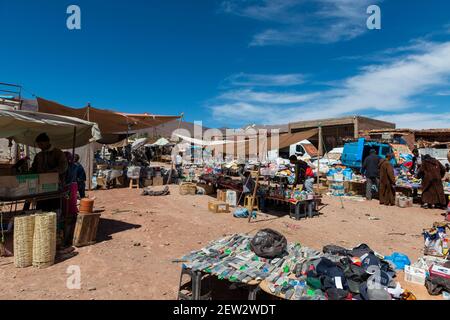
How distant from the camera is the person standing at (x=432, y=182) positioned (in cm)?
969

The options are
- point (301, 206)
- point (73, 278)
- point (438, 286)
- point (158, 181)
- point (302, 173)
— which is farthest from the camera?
point (158, 181)

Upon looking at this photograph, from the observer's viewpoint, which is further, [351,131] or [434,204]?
[351,131]

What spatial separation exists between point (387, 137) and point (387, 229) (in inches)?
567

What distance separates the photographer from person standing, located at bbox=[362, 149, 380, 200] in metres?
11.1

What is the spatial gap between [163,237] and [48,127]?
342cm

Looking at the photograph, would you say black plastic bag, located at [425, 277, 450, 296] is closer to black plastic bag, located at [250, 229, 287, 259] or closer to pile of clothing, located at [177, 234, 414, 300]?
pile of clothing, located at [177, 234, 414, 300]

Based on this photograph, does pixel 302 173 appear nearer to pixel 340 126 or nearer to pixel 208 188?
pixel 208 188

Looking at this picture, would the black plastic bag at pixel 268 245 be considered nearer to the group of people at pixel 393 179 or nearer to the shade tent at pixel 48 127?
the shade tent at pixel 48 127

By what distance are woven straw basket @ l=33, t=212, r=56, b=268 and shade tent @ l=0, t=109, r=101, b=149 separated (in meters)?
1.63

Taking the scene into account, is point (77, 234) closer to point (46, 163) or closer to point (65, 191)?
point (65, 191)

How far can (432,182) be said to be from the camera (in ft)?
32.0

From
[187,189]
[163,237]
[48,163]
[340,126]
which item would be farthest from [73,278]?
[340,126]

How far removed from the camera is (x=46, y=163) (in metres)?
5.89
